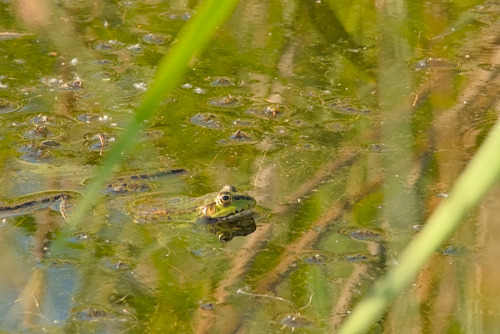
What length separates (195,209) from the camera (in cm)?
466

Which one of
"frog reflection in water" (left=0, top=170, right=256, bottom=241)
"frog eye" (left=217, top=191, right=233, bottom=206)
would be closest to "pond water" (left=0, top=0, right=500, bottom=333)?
"frog reflection in water" (left=0, top=170, right=256, bottom=241)

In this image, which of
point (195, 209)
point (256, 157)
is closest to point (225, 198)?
point (195, 209)

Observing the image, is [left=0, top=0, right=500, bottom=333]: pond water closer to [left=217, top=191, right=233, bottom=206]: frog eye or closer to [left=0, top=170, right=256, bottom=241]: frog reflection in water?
[left=0, top=170, right=256, bottom=241]: frog reflection in water

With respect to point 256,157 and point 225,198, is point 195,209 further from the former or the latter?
point 256,157

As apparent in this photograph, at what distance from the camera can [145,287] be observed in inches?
155

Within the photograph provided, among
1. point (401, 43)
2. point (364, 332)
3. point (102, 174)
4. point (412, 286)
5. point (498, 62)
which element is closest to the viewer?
point (102, 174)

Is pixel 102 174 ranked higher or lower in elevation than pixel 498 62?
higher

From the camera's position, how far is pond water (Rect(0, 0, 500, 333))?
3.82m

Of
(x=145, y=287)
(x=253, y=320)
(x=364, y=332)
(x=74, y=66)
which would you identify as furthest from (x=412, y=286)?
(x=74, y=66)

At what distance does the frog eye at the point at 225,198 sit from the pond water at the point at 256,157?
7.5 inches

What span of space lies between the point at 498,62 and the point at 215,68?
254cm

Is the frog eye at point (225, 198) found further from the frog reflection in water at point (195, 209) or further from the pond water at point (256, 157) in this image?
the pond water at point (256, 157)

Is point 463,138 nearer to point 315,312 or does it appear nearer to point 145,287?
point 315,312

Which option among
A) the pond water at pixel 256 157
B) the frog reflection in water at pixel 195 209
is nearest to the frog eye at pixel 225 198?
the frog reflection in water at pixel 195 209
